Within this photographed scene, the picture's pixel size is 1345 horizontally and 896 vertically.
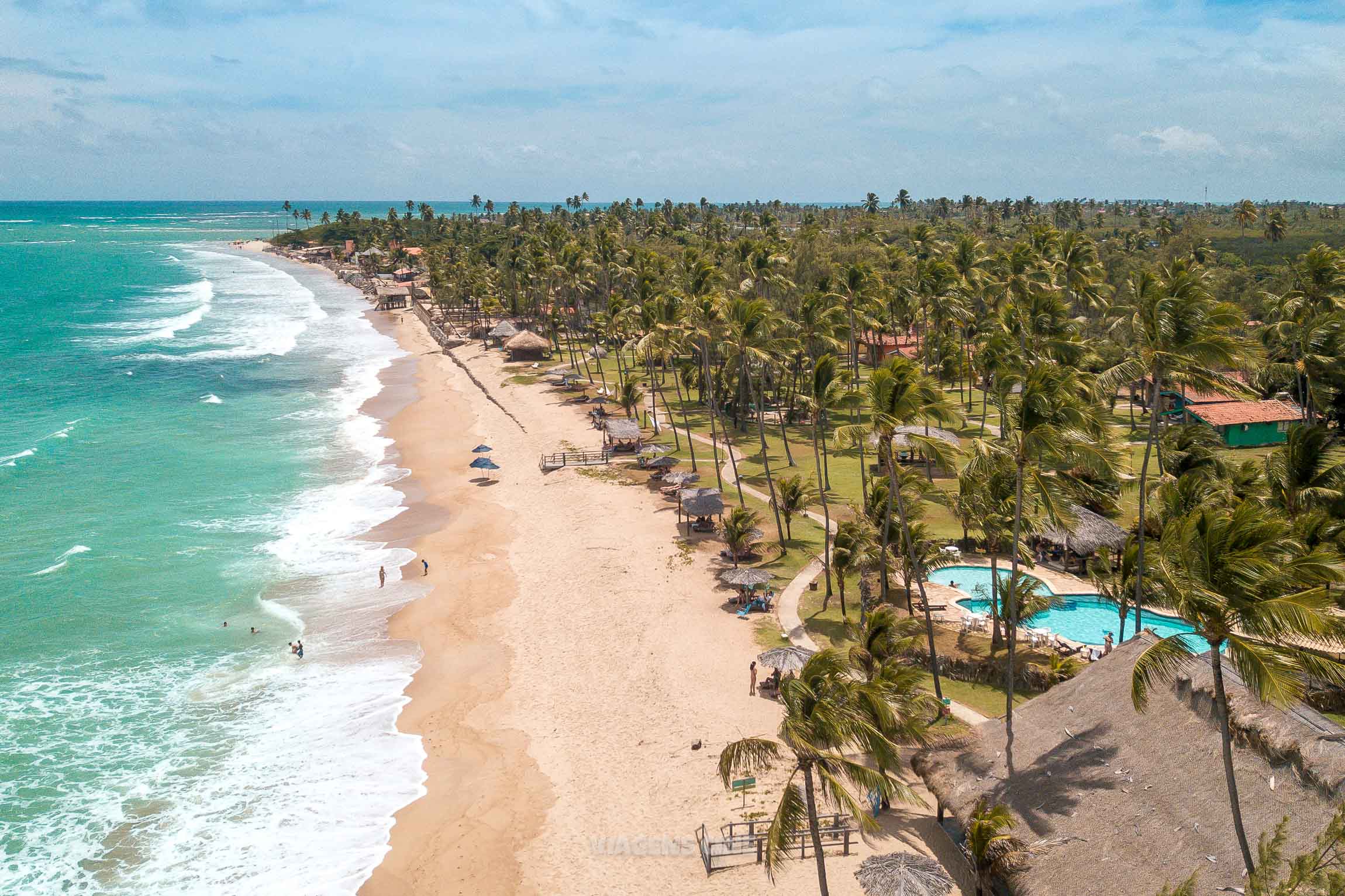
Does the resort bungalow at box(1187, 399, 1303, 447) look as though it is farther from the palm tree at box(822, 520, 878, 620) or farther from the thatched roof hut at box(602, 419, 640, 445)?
the thatched roof hut at box(602, 419, 640, 445)

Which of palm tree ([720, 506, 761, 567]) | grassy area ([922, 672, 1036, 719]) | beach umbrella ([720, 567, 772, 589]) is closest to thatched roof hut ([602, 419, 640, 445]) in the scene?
palm tree ([720, 506, 761, 567])

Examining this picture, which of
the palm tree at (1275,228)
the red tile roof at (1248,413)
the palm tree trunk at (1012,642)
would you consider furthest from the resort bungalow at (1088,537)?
the palm tree at (1275,228)

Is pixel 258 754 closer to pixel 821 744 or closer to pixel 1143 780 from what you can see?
pixel 821 744

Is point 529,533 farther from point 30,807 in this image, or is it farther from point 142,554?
point 30,807

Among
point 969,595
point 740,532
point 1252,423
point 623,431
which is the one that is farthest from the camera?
point 623,431

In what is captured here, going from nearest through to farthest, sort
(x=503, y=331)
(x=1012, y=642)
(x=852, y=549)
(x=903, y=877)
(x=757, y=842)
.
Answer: (x=903, y=877)
(x=757, y=842)
(x=1012, y=642)
(x=852, y=549)
(x=503, y=331)

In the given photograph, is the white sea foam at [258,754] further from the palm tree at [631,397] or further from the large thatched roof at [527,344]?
the large thatched roof at [527,344]

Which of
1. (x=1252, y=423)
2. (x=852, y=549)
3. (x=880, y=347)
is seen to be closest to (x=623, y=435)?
(x=852, y=549)
